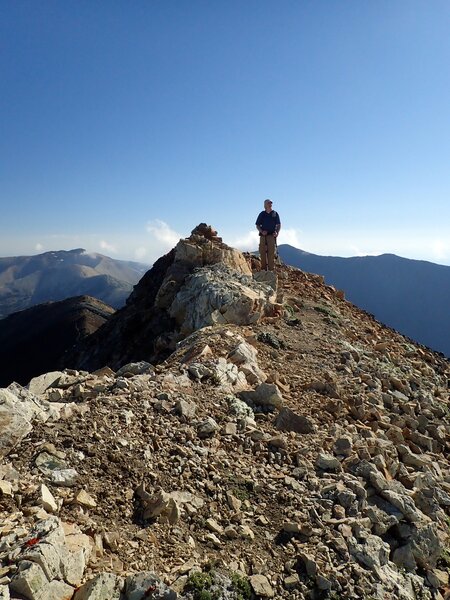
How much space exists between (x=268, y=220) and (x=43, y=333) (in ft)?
269

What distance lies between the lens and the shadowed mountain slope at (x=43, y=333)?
2995 inches

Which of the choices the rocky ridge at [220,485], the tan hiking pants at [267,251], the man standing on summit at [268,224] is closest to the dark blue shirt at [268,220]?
the man standing on summit at [268,224]

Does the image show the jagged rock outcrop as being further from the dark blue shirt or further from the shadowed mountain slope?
the shadowed mountain slope

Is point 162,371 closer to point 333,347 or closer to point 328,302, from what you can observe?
point 333,347

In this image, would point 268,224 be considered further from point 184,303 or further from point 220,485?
point 220,485

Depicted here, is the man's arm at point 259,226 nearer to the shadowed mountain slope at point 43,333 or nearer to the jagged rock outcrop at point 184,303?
the jagged rock outcrop at point 184,303

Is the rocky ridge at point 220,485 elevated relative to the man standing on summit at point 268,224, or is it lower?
lower

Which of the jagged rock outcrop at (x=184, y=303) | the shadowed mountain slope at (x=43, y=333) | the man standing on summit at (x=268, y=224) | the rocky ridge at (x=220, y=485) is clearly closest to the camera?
the rocky ridge at (x=220, y=485)

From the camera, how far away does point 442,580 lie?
6496 mm

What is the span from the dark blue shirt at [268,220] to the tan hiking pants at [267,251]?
2.47ft

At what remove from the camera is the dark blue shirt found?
66.0 ft

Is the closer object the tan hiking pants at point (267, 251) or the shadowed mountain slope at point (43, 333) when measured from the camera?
the tan hiking pants at point (267, 251)

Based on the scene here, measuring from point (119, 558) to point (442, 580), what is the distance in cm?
502

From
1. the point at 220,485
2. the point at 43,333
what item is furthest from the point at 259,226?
the point at 43,333
